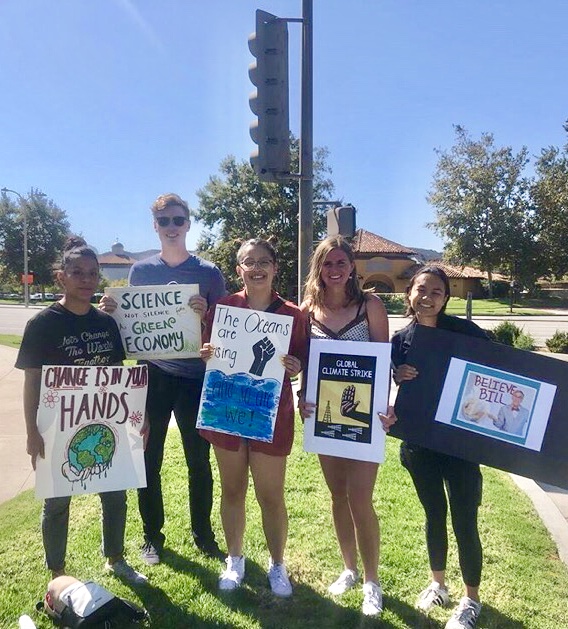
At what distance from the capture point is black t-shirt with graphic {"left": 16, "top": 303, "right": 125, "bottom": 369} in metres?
2.75

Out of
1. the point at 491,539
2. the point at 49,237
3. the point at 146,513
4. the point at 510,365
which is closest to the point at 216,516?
the point at 146,513

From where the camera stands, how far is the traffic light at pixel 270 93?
201 inches

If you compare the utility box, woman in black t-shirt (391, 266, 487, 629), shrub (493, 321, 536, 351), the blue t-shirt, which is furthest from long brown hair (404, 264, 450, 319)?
shrub (493, 321, 536, 351)

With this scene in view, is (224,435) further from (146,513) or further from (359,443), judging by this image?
(146,513)

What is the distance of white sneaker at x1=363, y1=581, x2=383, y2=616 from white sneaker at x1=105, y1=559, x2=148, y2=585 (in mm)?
1389

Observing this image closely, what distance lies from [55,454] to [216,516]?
1.82 metres

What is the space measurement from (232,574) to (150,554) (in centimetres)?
67

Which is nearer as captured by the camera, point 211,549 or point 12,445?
point 211,549

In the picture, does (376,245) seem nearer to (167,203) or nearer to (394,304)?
(394,304)

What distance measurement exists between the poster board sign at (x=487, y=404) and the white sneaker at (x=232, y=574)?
1377 millimetres

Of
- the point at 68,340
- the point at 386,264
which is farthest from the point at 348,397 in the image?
the point at 386,264

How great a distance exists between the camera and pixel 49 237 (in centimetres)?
5384

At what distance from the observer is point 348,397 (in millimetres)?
2844

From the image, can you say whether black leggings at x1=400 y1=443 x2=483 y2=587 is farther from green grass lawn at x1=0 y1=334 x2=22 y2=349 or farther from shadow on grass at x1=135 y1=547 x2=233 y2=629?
green grass lawn at x1=0 y1=334 x2=22 y2=349
